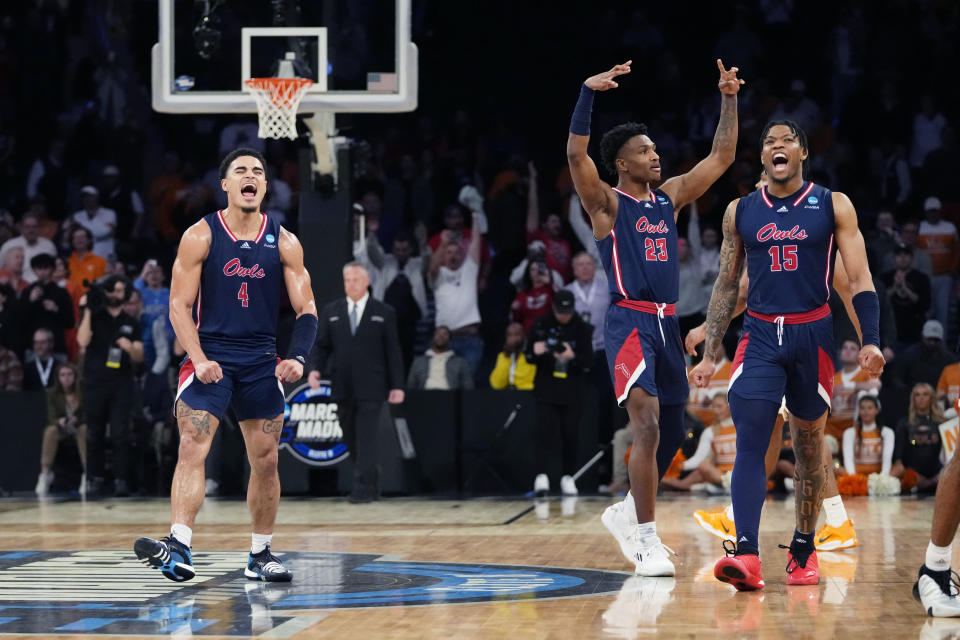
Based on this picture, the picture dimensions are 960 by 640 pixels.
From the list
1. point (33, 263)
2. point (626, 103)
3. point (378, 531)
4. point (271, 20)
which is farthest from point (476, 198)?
point (378, 531)

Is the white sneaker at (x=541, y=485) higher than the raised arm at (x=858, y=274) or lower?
lower

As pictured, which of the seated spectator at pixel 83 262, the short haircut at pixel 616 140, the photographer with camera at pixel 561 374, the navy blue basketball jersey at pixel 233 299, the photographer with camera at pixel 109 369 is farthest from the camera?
the seated spectator at pixel 83 262

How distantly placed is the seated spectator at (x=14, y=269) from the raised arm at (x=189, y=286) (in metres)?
9.52

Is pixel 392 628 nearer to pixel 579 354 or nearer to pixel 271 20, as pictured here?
pixel 579 354

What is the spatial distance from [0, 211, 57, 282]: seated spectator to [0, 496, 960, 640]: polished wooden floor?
391 cm

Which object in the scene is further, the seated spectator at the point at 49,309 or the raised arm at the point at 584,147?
the seated spectator at the point at 49,309

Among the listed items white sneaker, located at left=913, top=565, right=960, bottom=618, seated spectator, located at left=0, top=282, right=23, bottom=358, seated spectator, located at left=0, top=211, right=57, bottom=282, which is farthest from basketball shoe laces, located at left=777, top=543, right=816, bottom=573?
seated spectator, located at left=0, top=211, right=57, bottom=282

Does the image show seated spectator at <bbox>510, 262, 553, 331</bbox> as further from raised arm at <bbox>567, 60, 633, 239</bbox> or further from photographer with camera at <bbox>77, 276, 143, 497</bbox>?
raised arm at <bbox>567, 60, 633, 239</bbox>

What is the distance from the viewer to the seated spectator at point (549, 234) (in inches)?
627

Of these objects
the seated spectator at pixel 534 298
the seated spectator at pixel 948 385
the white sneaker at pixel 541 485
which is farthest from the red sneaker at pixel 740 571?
the seated spectator at pixel 534 298

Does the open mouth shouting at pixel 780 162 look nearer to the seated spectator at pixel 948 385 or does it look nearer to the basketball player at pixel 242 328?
the basketball player at pixel 242 328

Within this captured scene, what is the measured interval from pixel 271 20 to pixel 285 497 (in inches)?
185

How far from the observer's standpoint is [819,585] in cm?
695

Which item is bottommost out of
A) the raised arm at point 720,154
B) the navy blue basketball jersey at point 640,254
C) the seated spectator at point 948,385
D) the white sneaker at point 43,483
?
the white sneaker at point 43,483
